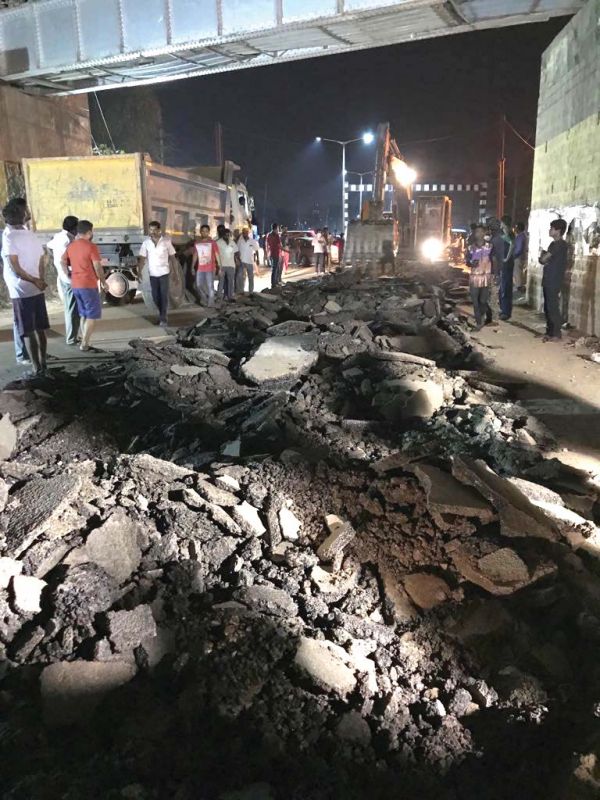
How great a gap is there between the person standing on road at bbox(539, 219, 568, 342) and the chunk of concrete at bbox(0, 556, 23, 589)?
348 inches

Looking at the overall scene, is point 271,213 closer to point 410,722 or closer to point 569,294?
point 569,294

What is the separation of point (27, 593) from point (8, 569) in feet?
0.58

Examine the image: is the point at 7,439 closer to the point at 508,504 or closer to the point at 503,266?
the point at 508,504

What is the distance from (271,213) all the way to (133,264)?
7462cm

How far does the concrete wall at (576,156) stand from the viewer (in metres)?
9.72

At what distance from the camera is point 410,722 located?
244 centimetres

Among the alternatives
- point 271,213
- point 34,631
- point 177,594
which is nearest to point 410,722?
point 177,594

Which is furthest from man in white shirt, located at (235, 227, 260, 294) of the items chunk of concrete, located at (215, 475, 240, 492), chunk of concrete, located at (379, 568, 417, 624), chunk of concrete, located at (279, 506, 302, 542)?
chunk of concrete, located at (379, 568, 417, 624)

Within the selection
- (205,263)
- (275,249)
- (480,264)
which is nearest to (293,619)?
(480,264)

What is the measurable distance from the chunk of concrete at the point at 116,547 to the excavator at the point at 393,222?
1831 centimetres

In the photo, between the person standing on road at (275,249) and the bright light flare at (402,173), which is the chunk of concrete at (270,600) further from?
the bright light flare at (402,173)

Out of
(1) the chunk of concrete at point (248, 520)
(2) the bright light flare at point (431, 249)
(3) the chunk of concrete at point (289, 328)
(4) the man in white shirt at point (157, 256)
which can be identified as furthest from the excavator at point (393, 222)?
(1) the chunk of concrete at point (248, 520)

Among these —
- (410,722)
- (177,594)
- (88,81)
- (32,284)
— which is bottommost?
(410,722)

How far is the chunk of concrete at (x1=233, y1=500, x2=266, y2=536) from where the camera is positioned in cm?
353
